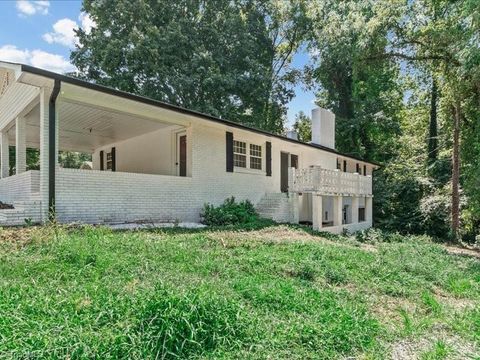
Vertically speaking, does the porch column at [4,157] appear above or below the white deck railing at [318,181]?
above

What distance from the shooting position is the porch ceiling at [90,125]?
11.0m

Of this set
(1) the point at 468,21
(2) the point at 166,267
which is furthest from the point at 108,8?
(2) the point at 166,267

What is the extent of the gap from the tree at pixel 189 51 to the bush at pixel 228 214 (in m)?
10.4

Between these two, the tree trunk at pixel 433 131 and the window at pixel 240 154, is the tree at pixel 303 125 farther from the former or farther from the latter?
the window at pixel 240 154

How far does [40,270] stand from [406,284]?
560cm

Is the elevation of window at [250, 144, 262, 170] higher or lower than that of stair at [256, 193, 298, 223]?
higher

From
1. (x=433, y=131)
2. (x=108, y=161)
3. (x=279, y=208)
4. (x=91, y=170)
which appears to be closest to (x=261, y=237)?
(x=279, y=208)

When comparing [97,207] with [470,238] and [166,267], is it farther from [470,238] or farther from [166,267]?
[470,238]

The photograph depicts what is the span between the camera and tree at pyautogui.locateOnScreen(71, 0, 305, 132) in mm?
21125

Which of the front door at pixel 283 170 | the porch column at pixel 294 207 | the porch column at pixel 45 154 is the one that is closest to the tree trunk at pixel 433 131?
the front door at pixel 283 170

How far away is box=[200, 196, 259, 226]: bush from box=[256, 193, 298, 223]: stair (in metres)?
0.96

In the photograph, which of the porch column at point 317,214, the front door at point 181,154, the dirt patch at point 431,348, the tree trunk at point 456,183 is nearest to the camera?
the dirt patch at point 431,348

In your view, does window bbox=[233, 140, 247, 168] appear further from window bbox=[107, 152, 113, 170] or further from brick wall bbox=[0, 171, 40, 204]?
window bbox=[107, 152, 113, 170]

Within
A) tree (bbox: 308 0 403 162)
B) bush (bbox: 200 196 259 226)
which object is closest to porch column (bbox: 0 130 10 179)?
bush (bbox: 200 196 259 226)
